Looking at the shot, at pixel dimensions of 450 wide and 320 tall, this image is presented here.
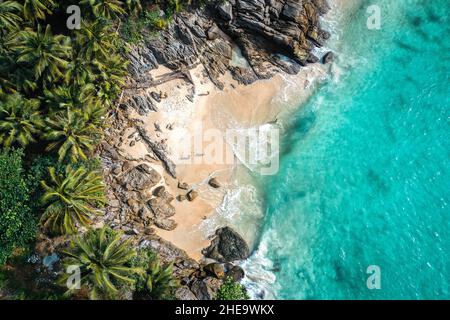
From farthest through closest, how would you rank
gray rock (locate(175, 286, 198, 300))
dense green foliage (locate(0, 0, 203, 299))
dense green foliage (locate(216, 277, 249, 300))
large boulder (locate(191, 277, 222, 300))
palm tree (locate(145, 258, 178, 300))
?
dense green foliage (locate(216, 277, 249, 300))
large boulder (locate(191, 277, 222, 300))
gray rock (locate(175, 286, 198, 300))
palm tree (locate(145, 258, 178, 300))
dense green foliage (locate(0, 0, 203, 299))

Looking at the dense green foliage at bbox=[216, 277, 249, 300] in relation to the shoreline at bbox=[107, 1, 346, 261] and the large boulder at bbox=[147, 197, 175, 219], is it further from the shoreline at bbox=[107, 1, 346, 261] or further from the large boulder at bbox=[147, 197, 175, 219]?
the large boulder at bbox=[147, 197, 175, 219]

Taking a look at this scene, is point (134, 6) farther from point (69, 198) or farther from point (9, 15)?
point (69, 198)

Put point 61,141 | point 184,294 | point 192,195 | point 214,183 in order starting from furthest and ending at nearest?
point 214,183
point 192,195
point 61,141
point 184,294

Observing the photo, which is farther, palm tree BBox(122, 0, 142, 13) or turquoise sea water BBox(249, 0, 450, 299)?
palm tree BBox(122, 0, 142, 13)

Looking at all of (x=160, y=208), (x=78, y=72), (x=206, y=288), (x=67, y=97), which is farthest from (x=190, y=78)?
(x=206, y=288)

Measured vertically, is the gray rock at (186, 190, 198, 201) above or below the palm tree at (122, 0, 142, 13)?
below

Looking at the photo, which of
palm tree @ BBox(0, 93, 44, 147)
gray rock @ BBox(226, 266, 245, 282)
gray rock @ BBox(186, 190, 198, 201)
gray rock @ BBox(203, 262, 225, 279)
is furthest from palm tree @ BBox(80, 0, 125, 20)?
gray rock @ BBox(226, 266, 245, 282)

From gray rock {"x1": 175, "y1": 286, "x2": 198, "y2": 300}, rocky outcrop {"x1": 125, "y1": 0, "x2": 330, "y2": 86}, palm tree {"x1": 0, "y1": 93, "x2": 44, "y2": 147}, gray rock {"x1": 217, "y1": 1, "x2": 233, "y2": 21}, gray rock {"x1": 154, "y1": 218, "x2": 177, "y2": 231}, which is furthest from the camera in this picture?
gray rock {"x1": 217, "y1": 1, "x2": 233, "y2": 21}

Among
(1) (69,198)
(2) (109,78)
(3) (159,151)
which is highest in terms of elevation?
(2) (109,78)
